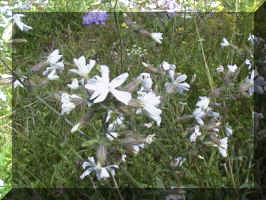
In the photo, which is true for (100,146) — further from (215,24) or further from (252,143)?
(215,24)

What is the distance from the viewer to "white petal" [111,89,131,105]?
80 centimetres

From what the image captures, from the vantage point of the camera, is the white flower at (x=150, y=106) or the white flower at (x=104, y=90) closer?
the white flower at (x=104, y=90)

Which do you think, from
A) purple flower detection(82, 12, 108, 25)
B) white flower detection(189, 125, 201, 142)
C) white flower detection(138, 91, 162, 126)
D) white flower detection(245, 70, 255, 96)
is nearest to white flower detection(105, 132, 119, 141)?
white flower detection(138, 91, 162, 126)

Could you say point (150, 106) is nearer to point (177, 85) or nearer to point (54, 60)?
point (177, 85)

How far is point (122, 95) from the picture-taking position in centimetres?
81

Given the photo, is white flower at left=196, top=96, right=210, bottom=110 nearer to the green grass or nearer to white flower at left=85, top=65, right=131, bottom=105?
the green grass

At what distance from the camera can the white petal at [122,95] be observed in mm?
797

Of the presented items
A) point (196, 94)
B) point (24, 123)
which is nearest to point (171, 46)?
point (196, 94)

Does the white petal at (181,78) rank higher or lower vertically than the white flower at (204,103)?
higher

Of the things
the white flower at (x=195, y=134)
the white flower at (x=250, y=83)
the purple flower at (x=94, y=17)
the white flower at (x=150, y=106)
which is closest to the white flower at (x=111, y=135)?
the white flower at (x=150, y=106)

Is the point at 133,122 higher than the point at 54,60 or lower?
lower

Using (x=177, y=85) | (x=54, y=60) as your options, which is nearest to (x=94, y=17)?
(x=54, y=60)

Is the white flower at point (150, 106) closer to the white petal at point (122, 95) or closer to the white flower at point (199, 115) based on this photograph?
the white petal at point (122, 95)

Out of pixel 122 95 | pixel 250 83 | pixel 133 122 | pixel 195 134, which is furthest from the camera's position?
pixel 250 83
